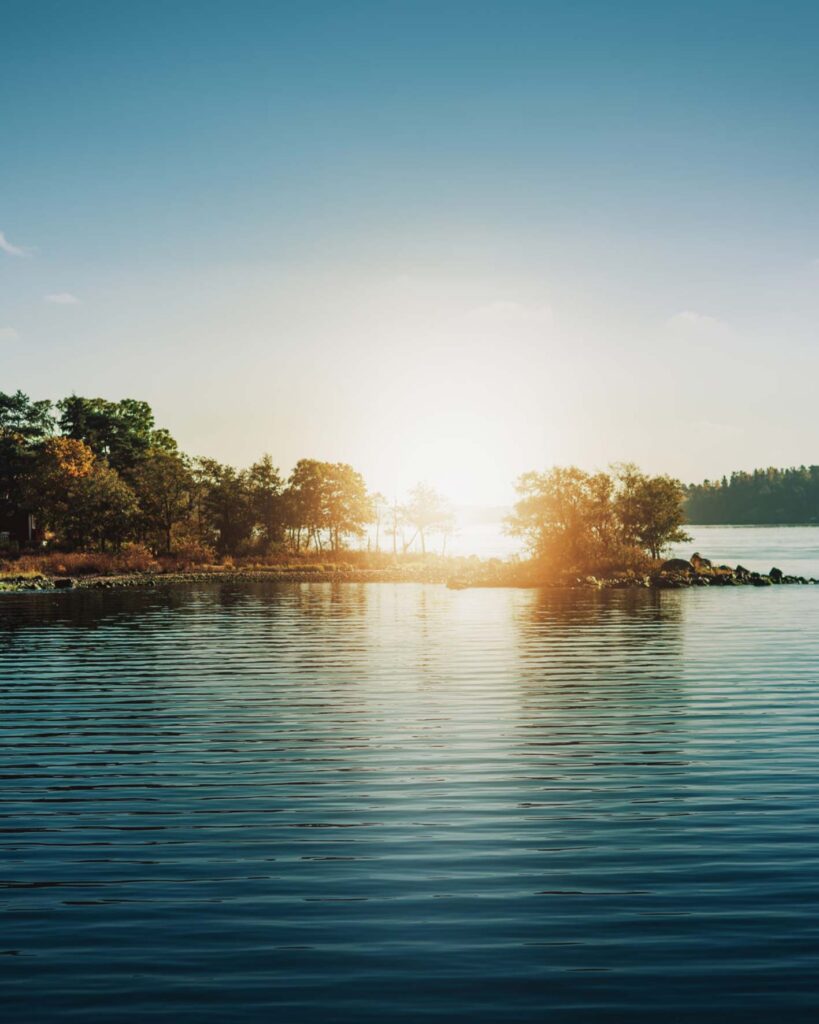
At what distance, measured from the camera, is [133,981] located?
7176 millimetres

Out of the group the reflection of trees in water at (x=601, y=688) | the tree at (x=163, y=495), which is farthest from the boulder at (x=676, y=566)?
the tree at (x=163, y=495)

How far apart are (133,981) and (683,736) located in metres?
11.9

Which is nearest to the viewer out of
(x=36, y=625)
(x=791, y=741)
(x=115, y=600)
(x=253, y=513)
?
(x=791, y=741)

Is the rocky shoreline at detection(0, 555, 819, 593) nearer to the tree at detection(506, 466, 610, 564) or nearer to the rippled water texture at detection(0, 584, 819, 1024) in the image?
the tree at detection(506, 466, 610, 564)

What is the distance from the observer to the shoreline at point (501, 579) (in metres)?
71.8

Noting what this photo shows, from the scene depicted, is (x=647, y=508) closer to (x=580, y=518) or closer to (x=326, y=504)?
(x=580, y=518)

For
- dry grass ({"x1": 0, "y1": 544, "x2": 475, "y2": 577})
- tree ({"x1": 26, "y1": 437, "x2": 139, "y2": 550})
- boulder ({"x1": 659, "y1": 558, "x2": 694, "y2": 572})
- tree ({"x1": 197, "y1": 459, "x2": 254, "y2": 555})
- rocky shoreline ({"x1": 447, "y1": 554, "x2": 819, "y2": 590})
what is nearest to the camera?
rocky shoreline ({"x1": 447, "y1": 554, "x2": 819, "y2": 590})

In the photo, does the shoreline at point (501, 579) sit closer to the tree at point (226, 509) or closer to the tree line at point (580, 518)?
the tree line at point (580, 518)

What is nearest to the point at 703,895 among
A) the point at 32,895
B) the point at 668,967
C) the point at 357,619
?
the point at 668,967

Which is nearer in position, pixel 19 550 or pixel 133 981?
pixel 133 981

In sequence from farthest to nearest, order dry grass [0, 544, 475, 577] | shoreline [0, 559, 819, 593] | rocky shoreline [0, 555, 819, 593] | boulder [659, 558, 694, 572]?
dry grass [0, 544, 475, 577]
boulder [659, 558, 694, 572]
rocky shoreline [0, 555, 819, 593]
shoreline [0, 559, 819, 593]

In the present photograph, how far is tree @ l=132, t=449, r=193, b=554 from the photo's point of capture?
93.8 metres

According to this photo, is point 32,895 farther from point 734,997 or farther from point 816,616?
→ point 816,616

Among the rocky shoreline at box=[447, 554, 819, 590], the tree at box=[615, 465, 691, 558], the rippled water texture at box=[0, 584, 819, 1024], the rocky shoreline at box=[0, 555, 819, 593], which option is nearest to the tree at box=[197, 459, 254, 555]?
the rocky shoreline at box=[0, 555, 819, 593]
